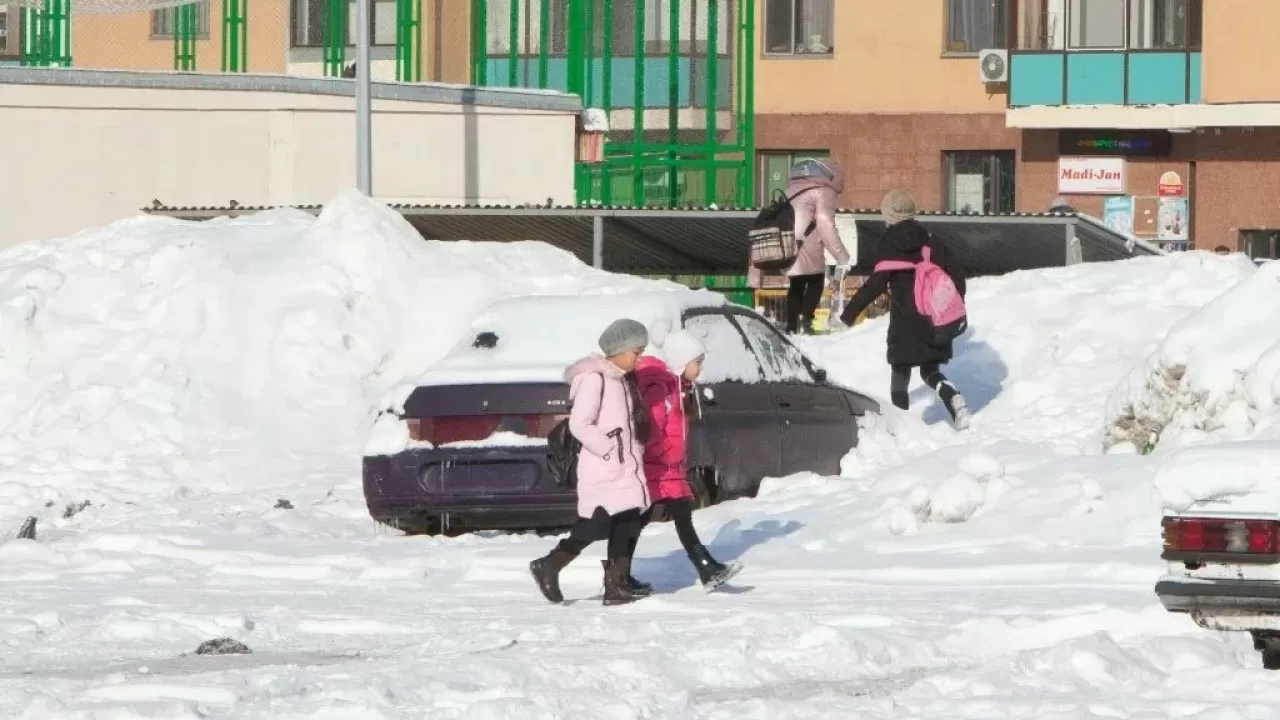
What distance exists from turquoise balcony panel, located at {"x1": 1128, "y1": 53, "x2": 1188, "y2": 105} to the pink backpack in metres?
26.7

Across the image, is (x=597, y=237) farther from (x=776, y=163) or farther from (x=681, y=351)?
(x=776, y=163)

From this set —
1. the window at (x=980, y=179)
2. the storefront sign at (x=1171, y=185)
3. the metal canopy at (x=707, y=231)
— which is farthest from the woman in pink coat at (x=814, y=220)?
the window at (x=980, y=179)

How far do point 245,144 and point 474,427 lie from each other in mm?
14457

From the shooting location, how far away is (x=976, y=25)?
45094mm

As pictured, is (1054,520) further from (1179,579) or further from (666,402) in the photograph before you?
(1179,579)

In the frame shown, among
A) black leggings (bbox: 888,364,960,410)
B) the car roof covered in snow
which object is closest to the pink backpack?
black leggings (bbox: 888,364,960,410)

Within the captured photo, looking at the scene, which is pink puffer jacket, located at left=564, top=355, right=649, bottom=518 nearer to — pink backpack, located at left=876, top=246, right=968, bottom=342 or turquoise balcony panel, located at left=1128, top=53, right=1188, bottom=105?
pink backpack, located at left=876, top=246, right=968, bottom=342

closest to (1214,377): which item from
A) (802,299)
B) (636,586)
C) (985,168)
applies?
(636,586)

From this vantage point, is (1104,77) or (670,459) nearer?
(670,459)

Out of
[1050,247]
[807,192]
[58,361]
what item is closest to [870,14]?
[1050,247]

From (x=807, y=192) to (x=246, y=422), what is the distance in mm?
4709

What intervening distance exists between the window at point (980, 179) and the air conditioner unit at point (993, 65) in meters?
1.39

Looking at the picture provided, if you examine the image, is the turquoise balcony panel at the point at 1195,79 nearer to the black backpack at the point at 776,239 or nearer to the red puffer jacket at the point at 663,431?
the black backpack at the point at 776,239

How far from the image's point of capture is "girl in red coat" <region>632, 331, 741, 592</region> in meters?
11.8
